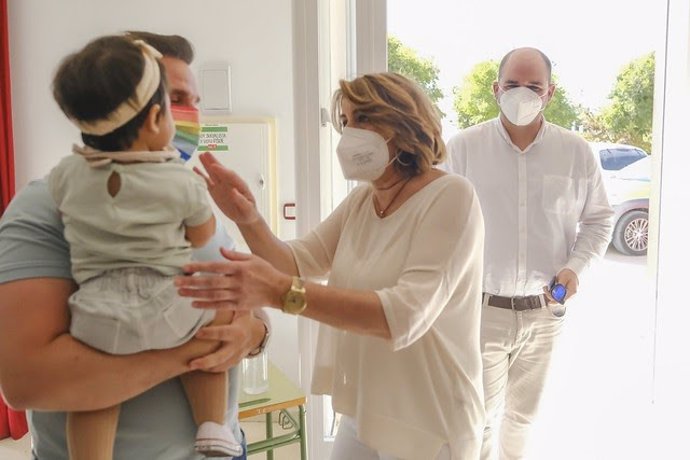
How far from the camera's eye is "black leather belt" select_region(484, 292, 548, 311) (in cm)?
227

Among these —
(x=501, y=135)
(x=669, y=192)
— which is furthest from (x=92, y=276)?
(x=669, y=192)

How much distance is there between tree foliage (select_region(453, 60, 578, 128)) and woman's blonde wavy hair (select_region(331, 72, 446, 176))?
1.37 meters

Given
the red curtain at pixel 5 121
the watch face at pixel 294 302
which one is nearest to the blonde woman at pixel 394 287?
the watch face at pixel 294 302

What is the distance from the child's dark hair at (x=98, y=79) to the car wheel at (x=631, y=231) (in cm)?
270

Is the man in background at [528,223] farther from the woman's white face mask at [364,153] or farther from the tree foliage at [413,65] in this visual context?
the woman's white face mask at [364,153]

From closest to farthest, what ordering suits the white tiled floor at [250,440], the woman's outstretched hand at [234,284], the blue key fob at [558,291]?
1. the woman's outstretched hand at [234,284]
2. the blue key fob at [558,291]
3. the white tiled floor at [250,440]

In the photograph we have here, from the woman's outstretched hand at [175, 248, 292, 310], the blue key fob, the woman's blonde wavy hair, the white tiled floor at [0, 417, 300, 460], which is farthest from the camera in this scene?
the white tiled floor at [0, 417, 300, 460]

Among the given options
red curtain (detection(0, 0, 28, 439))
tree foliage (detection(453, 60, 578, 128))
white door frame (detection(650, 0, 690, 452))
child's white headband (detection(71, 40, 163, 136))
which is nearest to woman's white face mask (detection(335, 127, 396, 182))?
child's white headband (detection(71, 40, 163, 136))

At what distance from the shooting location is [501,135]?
235 centimetres

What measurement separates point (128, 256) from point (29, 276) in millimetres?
144

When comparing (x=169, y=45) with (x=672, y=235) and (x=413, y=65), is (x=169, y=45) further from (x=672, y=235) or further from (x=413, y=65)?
(x=672, y=235)

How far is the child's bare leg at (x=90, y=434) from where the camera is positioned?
90cm

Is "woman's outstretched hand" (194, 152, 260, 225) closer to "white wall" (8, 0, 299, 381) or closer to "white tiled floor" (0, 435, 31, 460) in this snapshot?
"white wall" (8, 0, 299, 381)

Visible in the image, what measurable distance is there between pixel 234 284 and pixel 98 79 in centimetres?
41
